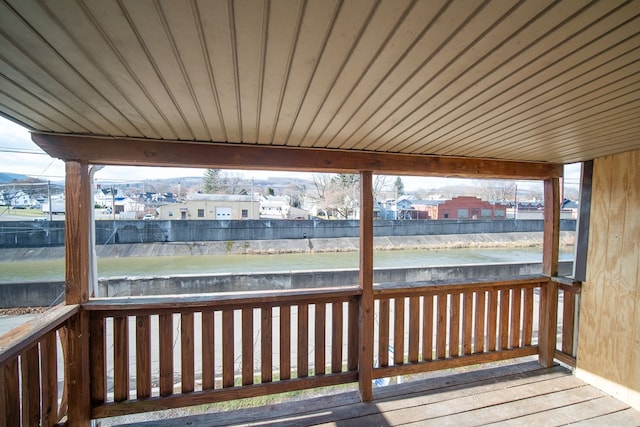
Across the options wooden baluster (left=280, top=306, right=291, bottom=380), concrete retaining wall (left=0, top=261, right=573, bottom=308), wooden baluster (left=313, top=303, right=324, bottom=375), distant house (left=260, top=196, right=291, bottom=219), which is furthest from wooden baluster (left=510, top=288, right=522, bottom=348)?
distant house (left=260, top=196, right=291, bottom=219)

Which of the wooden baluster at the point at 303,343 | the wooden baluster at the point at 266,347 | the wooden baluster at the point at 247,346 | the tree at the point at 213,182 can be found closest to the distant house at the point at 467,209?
the tree at the point at 213,182

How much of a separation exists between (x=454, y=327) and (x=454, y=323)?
0.04 metres

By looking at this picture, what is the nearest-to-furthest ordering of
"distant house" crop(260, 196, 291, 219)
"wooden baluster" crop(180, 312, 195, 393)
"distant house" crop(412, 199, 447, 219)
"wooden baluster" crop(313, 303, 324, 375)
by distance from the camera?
"wooden baluster" crop(180, 312, 195, 393)
"wooden baluster" crop(313, 303, 324, 375)
"distant house" crop(260, 196, 291, 219)
"distant house" crop(412, 199, 447, 219)

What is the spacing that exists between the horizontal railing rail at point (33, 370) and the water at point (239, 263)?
27.8ft

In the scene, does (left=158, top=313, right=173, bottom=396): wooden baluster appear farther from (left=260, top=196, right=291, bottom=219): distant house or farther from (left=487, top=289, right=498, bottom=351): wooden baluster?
(left=260, top=196, right=291, bottom=219): distant house

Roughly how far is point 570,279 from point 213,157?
3302 mm

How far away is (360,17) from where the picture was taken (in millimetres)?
727

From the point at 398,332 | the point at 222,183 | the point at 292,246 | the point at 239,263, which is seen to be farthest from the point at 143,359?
the point at 222,183

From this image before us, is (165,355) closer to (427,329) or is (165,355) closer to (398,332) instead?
(398,332)

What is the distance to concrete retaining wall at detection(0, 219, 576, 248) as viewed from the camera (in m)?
12.8

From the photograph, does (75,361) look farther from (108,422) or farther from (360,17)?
(360,17)

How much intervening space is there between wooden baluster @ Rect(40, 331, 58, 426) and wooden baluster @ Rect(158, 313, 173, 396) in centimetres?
58

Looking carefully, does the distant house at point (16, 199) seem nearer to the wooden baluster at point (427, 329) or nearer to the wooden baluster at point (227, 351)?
the wooden baluster at point (227, 351)

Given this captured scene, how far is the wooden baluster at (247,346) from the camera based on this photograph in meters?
2.25
